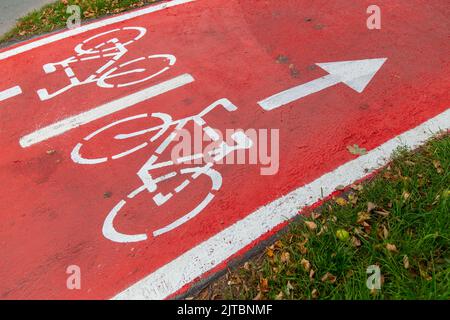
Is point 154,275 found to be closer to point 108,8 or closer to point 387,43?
point 387,43

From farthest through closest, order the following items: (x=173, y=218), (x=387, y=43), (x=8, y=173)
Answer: (x=387, y=43) < (x=8, y=173) < (x=173, y=218)

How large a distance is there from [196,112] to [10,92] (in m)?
2.70

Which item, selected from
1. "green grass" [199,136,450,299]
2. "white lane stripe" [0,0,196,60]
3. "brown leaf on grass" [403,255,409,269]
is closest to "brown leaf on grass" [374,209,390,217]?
"green grass" [199,136,450,299]

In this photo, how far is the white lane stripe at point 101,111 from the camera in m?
4.63

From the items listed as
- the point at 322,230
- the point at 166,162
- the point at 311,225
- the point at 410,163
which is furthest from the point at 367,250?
the point at 166,162

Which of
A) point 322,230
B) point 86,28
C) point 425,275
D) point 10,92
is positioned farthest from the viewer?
point 86,28

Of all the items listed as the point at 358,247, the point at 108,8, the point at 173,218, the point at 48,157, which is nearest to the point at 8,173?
the point at 48,157

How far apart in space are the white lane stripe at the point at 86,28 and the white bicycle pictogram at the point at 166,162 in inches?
112

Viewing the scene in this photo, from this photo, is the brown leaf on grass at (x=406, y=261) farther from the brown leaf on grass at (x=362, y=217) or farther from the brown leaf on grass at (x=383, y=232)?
the brown leaf on grass at (x=362, y=217)

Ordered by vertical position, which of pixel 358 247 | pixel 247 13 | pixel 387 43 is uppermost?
pixel 247 13

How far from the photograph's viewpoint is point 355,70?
493cm

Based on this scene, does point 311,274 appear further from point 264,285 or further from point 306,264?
point 264,285

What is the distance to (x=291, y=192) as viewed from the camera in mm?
3703

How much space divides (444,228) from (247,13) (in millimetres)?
4606
